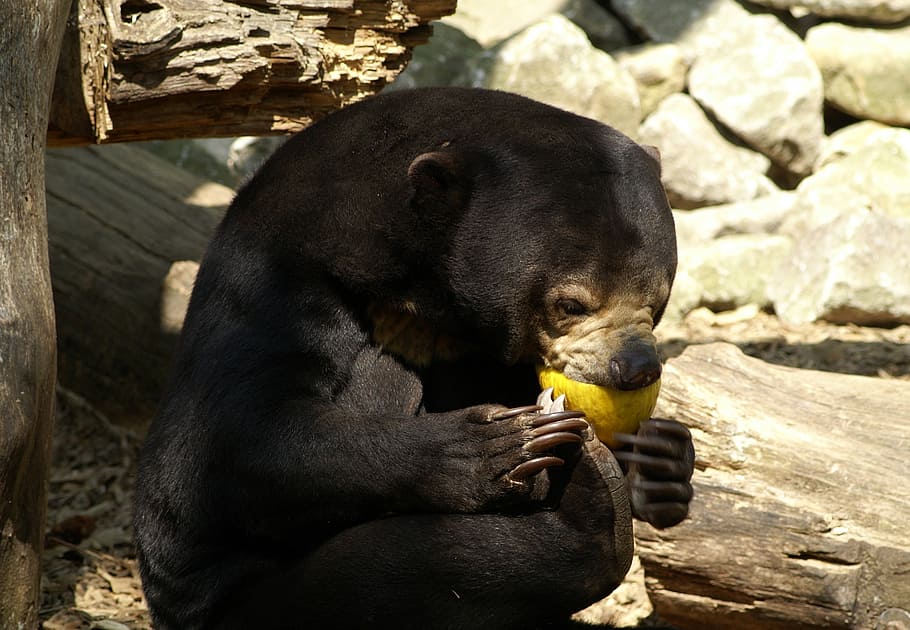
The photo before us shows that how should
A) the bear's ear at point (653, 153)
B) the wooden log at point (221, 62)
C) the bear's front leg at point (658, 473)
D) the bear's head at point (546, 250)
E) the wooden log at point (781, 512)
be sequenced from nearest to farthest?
the bear's head at point (546, 250)
the bear's front leg at point (658, 473)
the bear's ear at point (653, 153)
the wooden log at point (781, 512)
the wooden log at point (221, 62)

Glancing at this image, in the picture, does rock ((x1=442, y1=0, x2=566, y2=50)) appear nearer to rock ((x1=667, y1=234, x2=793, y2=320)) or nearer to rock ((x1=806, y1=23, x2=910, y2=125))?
rock ((x1=806, y1=23, x2=910, y2=125))

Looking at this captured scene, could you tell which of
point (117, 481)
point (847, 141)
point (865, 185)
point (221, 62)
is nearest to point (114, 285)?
point (117, 481)

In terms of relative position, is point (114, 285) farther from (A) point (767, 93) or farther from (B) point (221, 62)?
(A) point (767, 93)

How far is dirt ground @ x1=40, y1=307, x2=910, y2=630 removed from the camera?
17.0 feet

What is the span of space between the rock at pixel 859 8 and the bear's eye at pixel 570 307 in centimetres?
791

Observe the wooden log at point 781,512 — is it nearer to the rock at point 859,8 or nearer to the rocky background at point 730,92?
the rocky background at point 730,92

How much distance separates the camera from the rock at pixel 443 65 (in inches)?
399

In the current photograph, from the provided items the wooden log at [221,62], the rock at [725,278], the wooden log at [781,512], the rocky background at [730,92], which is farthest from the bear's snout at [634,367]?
the rocky background at [730,92]

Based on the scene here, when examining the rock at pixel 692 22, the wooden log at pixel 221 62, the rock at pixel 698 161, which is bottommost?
the rock at pixel 698 161

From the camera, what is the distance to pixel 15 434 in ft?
10.6

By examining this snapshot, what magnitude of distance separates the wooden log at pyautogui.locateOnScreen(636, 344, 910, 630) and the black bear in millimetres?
734

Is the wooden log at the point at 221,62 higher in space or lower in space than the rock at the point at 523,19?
higher

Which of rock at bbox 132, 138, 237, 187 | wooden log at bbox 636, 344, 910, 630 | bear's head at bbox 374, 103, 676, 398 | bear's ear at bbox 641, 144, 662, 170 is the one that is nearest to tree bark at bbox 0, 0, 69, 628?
bear's head at bbox 374, 103, 676, 398

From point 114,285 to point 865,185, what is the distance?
Answer: 672 cm
